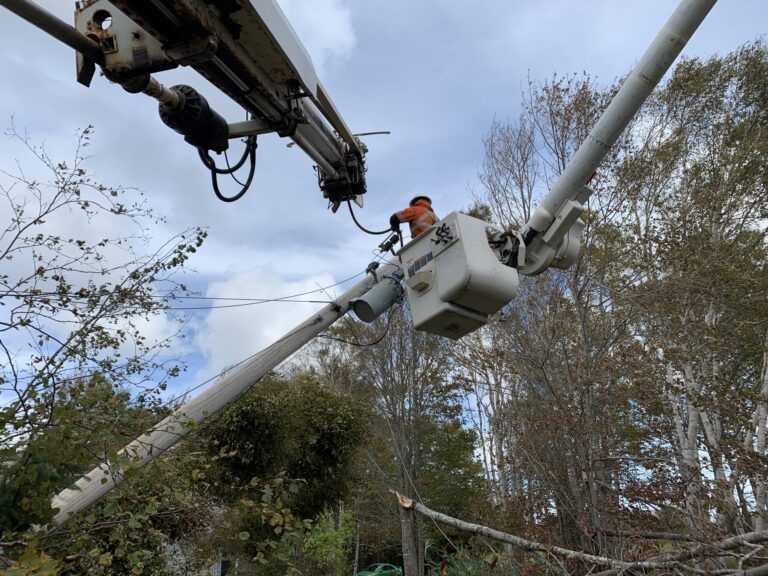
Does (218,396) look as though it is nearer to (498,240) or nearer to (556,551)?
(498,240)

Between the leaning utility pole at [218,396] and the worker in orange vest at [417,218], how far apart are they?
143 cm

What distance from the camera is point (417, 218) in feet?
13.3

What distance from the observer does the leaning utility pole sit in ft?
14.1

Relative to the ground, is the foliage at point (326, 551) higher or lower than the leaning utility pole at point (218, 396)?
lower

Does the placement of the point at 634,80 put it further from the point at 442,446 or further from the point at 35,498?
the point at 442,446

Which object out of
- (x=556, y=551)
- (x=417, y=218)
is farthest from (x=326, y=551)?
(x=417, y=218)

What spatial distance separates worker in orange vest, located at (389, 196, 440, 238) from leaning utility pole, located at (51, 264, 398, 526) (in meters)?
1.43

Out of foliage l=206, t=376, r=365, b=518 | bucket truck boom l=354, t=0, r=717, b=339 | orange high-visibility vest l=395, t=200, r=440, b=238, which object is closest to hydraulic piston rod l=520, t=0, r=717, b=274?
bucket truck boom l=354, t=0, r=717, b=339

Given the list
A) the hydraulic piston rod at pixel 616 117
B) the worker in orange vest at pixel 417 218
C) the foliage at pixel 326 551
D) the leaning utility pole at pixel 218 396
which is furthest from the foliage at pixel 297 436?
the hydraulic piston rod at pixel 616 117

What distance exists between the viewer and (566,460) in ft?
29.2

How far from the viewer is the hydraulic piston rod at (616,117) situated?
3158 millimetres

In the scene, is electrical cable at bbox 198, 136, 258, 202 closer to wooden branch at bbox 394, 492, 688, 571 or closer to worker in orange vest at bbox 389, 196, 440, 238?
worker in orange vest at bbox 389, 196, 440, 238

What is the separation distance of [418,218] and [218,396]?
2.61 metres

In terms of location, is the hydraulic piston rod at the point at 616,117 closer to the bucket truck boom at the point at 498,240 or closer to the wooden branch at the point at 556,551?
the bucket truck boom at the point at 498,240
